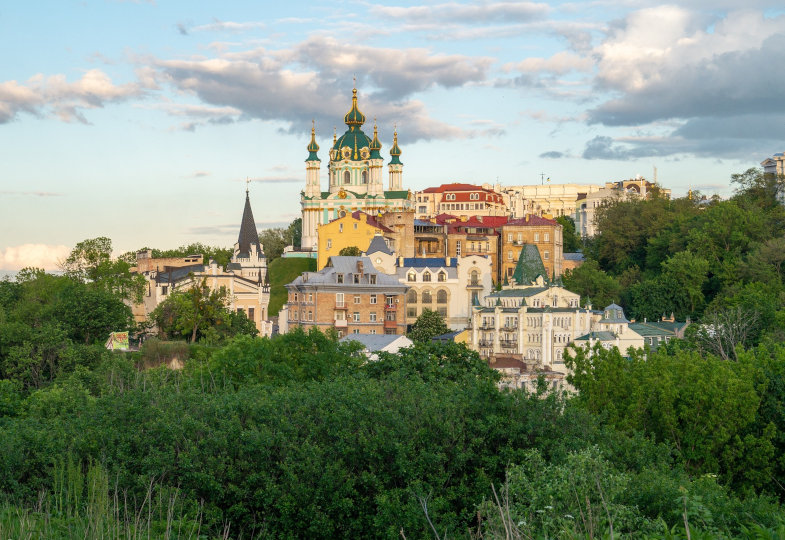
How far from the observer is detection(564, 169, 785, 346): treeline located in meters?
67.2

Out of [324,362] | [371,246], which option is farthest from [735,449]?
[371,246]

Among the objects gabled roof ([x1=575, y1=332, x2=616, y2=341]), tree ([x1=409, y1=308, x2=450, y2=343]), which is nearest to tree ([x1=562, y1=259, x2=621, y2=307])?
tree ([x1=409, y1=308, x2=450, y2=343])

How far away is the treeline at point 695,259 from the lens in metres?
67.2

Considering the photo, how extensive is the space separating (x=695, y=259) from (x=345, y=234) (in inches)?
1212

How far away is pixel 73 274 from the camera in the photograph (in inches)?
3223

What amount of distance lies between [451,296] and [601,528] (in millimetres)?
66068

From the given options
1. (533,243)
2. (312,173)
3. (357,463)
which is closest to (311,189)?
(312,173)

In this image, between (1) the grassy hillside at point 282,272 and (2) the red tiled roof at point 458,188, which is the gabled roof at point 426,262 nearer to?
(1) the grassy hillside at point 282,272

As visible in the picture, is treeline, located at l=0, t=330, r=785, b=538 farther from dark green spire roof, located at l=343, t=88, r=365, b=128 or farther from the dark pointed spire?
dark green spire roof, located at l=343, t=88, r=365, b=128

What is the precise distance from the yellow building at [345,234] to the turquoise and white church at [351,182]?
8.84 meters

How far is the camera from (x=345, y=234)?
304ft

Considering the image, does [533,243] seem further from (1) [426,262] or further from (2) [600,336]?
(2) [600,336]

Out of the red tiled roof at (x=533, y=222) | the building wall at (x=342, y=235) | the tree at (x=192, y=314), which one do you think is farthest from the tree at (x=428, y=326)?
the red tiled roof at (x=533, y=222)

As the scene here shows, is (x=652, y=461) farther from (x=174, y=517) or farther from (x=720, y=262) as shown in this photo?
(x=720, y=262)
